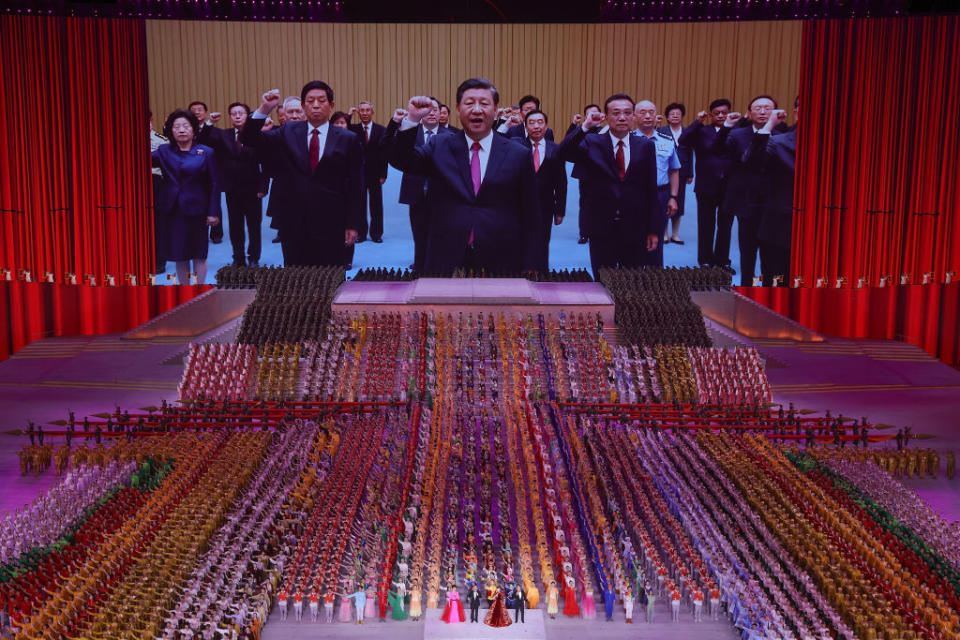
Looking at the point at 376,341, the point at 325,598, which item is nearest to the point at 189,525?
the point at 325,598

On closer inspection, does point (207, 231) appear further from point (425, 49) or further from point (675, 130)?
point (675, 130)

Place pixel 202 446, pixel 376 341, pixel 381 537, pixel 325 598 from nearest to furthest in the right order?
pixel 325 598
pixel 381 537
pixel 202 446
pixel 376 341

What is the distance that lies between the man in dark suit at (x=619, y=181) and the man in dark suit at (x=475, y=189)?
99 cm

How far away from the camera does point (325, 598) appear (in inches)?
310

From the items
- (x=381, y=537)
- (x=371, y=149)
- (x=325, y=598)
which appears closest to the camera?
(x=325, y=598)

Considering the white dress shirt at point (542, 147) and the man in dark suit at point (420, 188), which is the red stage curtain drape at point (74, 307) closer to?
the man in dark suit at point (420, 188)

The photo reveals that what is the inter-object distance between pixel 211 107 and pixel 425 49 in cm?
370

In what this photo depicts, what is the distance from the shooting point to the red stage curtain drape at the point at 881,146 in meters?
16.2

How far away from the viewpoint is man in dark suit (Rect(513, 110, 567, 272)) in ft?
54.3

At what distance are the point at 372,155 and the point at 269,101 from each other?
1940mm

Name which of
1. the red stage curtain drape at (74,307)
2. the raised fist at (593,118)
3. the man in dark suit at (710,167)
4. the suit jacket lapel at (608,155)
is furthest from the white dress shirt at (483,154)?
the red stage curtain drape at (74,307)

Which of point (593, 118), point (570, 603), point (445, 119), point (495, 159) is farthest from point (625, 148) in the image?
point (570, 603)

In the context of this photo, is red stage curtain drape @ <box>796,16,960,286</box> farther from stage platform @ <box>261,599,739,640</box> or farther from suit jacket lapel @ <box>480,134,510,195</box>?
stage platform @ <box>261,599,739,640</box>

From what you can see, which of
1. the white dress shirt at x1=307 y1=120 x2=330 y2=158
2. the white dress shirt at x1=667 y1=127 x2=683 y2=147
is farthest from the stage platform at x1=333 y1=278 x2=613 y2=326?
the white dress shirt at x1=667 y1=127 x2=683 y2=147
